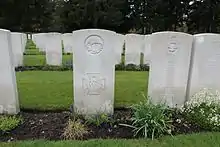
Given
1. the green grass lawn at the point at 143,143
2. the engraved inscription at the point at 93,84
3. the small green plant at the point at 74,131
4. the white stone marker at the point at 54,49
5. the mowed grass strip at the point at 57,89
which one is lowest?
the green grass lawn at the point at 143,143

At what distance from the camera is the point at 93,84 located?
556 centimetres

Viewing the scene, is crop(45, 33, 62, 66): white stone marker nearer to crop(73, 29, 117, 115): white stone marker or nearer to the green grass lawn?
crop(73, 29, 117, 115): white stone marker

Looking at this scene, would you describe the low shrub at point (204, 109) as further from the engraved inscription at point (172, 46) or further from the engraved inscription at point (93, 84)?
the engraved inscription at point (93, 84)

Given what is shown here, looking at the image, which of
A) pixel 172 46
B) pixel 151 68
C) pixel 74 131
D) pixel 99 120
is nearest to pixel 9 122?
pixel 74 131

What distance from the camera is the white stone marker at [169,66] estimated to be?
5762 millimetres

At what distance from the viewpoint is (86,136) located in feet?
15.6

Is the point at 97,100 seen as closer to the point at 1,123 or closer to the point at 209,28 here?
the point at 1,123

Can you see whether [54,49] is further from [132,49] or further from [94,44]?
[94,44]

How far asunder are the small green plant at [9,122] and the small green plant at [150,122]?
1952mm

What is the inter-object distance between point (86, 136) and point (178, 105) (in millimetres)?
2371

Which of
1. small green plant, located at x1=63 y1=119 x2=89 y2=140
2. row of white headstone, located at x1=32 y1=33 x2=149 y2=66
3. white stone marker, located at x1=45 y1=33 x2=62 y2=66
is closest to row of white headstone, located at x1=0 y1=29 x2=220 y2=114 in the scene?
small green plant, located at x1=63 y1=119 x2=89 y2=140

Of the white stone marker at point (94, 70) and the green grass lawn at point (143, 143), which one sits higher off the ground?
the white stone marker at point (94, 70)

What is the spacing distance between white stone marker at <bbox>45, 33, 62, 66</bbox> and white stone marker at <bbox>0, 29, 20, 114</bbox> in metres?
6.33

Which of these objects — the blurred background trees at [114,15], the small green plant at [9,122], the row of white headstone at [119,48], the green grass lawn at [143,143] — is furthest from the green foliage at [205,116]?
the blurred background trees at [114,15]
